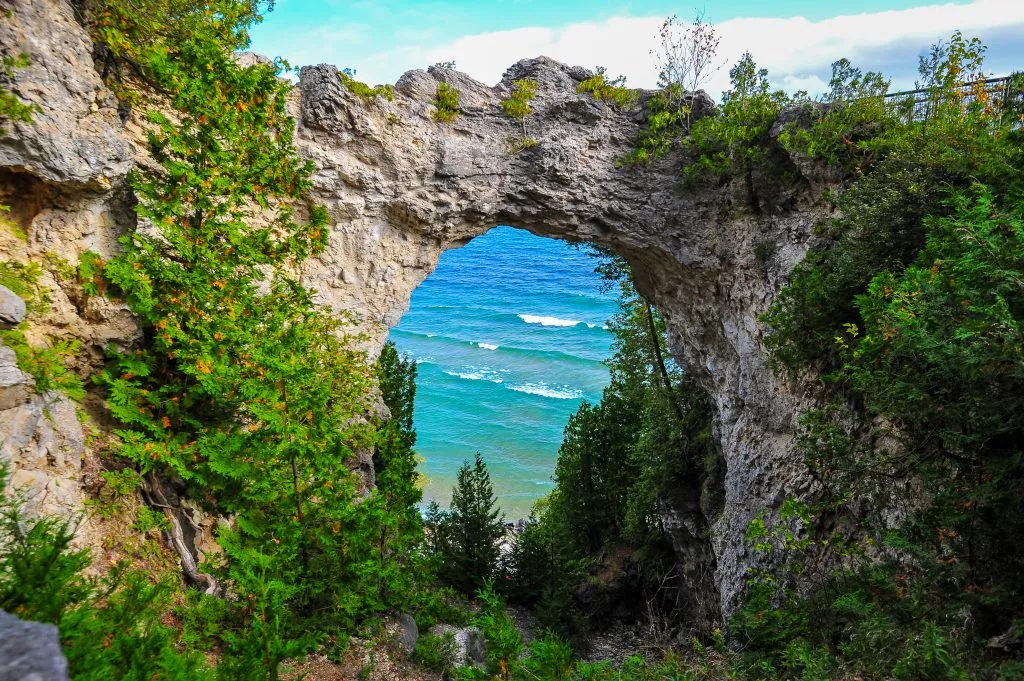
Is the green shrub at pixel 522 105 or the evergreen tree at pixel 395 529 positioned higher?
the green shrub at pixel 522 105

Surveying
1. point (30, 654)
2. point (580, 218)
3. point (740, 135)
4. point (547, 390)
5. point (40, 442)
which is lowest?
point (547, 390)

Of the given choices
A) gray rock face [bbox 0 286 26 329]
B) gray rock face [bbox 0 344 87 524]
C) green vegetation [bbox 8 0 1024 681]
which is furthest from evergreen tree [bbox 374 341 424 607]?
gray rock face [bbox 0 286 26 329]

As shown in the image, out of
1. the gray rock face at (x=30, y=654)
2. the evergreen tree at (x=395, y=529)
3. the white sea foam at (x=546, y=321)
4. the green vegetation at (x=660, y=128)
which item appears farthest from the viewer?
the white sea foam at (x=546, y=321)

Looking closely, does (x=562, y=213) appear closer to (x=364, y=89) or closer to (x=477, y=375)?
(x=364, y=89)

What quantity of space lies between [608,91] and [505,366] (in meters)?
36.1

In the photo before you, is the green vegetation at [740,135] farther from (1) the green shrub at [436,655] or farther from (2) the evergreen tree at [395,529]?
(1) the green shrub at [436,655]

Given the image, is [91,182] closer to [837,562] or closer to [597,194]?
[597,194]

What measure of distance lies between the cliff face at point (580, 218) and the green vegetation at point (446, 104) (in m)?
0.19

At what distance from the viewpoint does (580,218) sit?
12.7m

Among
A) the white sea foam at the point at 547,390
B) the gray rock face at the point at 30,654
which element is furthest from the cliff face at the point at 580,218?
the white sea foam at the point at 547,390

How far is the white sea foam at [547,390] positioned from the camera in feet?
141

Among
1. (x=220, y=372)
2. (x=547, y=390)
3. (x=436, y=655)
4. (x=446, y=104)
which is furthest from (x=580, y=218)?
(x=547, y=390)

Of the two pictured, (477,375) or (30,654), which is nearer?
(30,654)

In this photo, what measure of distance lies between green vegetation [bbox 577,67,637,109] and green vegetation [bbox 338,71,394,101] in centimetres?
446
